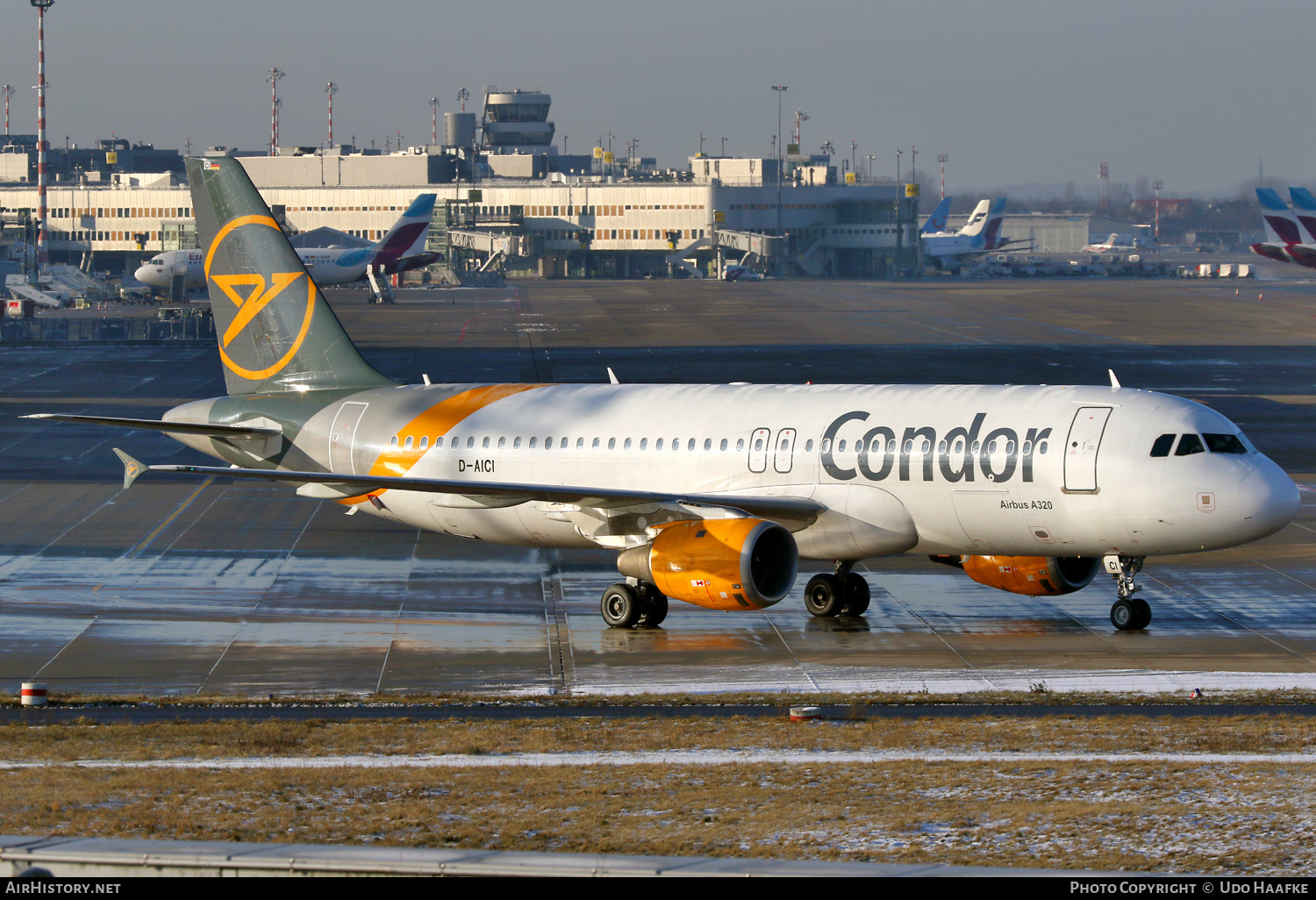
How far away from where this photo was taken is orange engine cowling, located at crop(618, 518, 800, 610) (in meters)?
26.7

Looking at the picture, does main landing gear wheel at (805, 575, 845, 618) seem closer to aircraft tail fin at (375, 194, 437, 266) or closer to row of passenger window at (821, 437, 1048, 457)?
row of passenger window at (821, 437, 1048, 457)

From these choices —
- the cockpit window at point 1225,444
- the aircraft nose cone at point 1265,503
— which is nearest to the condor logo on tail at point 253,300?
the cockpit window at point 1225,444

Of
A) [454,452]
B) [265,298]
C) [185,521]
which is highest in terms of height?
[265,298]

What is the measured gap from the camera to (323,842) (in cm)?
1418

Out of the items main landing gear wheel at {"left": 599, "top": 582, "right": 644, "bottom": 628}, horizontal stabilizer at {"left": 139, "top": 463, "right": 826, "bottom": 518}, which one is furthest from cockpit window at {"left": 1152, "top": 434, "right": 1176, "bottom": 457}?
main landing gear wheel at {"left": 599, "top": 582, "right": 644, "bottom": 628}

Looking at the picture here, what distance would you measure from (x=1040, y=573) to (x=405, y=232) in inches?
5437

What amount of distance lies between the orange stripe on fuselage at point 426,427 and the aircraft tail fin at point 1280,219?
5499 inches

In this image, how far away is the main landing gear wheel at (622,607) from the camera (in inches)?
1124

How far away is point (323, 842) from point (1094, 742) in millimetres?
9852

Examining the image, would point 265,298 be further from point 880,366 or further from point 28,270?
point 28,270

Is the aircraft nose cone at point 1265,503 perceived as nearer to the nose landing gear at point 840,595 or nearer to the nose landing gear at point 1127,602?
the nose landing gear at point 1127,602

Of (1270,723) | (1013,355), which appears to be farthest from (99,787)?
(1013,355)

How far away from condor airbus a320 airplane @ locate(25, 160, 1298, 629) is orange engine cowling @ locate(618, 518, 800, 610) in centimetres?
4

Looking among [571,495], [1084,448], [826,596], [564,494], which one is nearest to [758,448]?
[826,596]
